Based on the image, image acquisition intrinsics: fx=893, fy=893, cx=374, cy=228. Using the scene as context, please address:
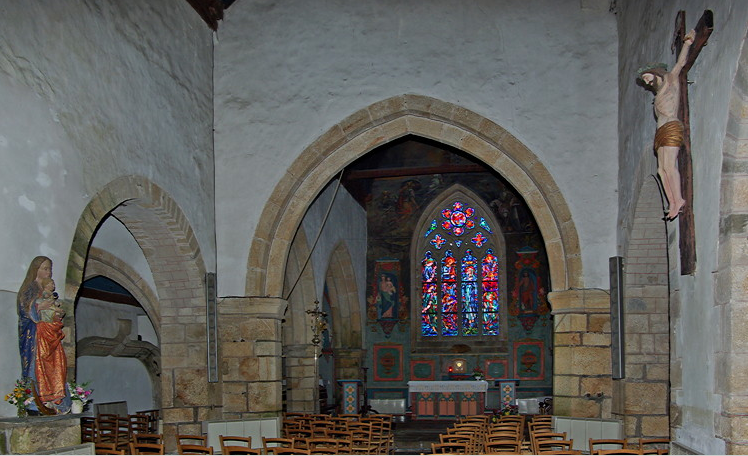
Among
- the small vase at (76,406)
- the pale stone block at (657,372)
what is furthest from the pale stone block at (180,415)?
the pale stone block at (657,372)

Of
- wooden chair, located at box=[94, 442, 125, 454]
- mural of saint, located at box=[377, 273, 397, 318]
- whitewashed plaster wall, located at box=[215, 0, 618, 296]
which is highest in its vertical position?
whitewashed plaster wall, located at box=[215, 0, 618, 296]

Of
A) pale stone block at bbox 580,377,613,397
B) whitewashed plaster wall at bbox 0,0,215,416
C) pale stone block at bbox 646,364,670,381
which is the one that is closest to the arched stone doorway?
whitewashed plaster wall at bbox 0,0,215,416

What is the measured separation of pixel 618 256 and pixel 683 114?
349 centimetres

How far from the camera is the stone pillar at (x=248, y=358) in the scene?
10.5 m

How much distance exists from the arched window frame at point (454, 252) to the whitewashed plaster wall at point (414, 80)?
760 centimetres

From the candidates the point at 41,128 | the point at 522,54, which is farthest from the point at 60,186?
the point at 522,54

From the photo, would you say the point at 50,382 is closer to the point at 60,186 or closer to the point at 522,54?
the point at 60,186

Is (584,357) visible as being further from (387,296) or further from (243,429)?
(387,296)

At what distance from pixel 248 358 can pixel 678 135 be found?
5.83 m

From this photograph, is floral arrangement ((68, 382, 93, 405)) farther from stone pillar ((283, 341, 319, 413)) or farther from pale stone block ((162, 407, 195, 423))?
stone pillar ((283, 341, 319, 413))

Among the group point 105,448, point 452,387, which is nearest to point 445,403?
point 452,387

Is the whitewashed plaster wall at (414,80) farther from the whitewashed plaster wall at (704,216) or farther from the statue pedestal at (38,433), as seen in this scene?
the statue pedestal at (38,433)

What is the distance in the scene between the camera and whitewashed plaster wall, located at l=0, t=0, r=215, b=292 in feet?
22.7

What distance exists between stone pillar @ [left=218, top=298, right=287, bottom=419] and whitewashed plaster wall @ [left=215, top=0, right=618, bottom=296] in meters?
0.32
